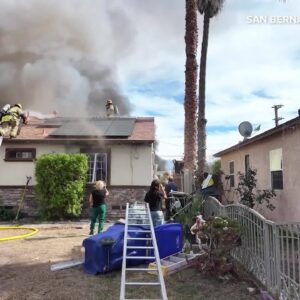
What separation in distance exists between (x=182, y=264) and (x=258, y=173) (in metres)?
6.14

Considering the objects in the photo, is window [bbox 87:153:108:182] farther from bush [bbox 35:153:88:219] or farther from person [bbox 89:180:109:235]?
person [bbox 89:180:109:235]

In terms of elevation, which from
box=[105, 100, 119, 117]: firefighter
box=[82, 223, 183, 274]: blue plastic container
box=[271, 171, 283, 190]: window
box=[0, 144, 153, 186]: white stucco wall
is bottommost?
box=[82, 223, 183, 274]: blue plastic container

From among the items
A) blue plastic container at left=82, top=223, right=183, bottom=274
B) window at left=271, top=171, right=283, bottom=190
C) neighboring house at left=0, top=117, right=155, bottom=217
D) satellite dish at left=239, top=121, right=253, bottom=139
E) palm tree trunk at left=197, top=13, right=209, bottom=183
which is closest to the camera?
blue plastic container at left=82, top=223, right=183, bottom=274

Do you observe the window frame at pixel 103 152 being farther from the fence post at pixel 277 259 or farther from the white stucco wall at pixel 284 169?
the fence post at pixel 277 259

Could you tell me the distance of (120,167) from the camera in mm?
13883

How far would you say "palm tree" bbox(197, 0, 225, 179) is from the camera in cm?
1477

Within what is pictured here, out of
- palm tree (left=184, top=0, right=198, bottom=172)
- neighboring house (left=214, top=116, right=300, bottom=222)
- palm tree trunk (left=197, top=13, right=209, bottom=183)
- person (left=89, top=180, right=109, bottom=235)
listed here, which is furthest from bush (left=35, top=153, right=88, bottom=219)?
neighboring house (left=214, top=116, right=300, bottom=222)

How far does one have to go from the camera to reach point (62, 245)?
8.82 metres

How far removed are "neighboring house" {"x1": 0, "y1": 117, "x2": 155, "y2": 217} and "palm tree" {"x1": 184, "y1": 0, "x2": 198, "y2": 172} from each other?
4.37ft

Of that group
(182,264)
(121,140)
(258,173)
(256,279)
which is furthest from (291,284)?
(121,140)

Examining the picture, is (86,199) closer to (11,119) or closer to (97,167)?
(97,167)

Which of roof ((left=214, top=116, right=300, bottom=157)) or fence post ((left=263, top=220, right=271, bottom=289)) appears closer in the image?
fence post ((left=263, top=220, right=271, bottom=289))

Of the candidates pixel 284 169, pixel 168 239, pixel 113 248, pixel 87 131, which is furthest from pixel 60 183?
pixel 284 169

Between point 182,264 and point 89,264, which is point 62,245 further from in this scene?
point 182,264
